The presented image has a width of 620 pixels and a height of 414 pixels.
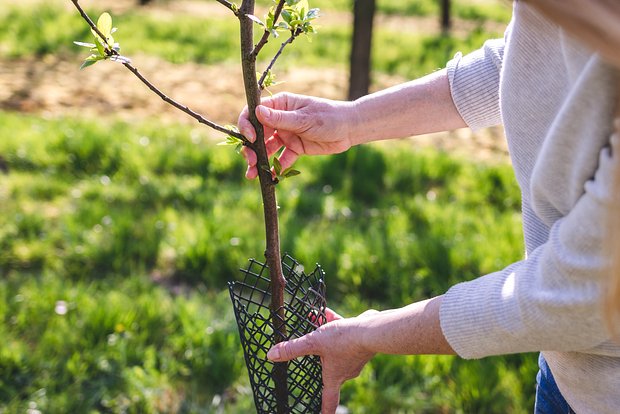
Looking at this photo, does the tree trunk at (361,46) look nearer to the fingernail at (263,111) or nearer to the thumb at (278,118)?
the thumb at (278,118)

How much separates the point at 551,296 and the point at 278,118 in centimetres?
64

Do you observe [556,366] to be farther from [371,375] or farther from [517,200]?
[517,200]

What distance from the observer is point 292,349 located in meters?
1.31

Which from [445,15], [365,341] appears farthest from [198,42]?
[365,341]

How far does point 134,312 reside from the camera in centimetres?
283

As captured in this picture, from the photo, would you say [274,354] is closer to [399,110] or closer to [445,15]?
[399,110]

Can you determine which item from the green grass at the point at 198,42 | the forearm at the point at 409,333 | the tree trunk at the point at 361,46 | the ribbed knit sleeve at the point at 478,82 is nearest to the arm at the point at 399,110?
the ribbed knit sleeve at the point at 478,82

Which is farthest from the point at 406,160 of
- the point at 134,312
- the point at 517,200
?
the point at 134,312

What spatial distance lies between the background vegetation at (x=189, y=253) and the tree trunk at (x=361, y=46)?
2.47 feet

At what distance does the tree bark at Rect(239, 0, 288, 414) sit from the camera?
1.26 metres

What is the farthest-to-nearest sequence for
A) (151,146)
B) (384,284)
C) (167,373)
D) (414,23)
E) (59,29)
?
(414,23) < (59,29) < (151,146) < (384,284) < (167,373)

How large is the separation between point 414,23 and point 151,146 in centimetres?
692

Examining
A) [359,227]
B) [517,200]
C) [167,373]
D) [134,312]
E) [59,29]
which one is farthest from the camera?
[59,29]

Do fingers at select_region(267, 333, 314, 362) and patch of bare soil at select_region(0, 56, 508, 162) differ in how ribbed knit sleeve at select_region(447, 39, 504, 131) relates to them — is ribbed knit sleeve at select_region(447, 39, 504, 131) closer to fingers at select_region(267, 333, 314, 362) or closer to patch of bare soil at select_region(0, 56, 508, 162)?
fingers at select_region(267, 333, 314, 362)
